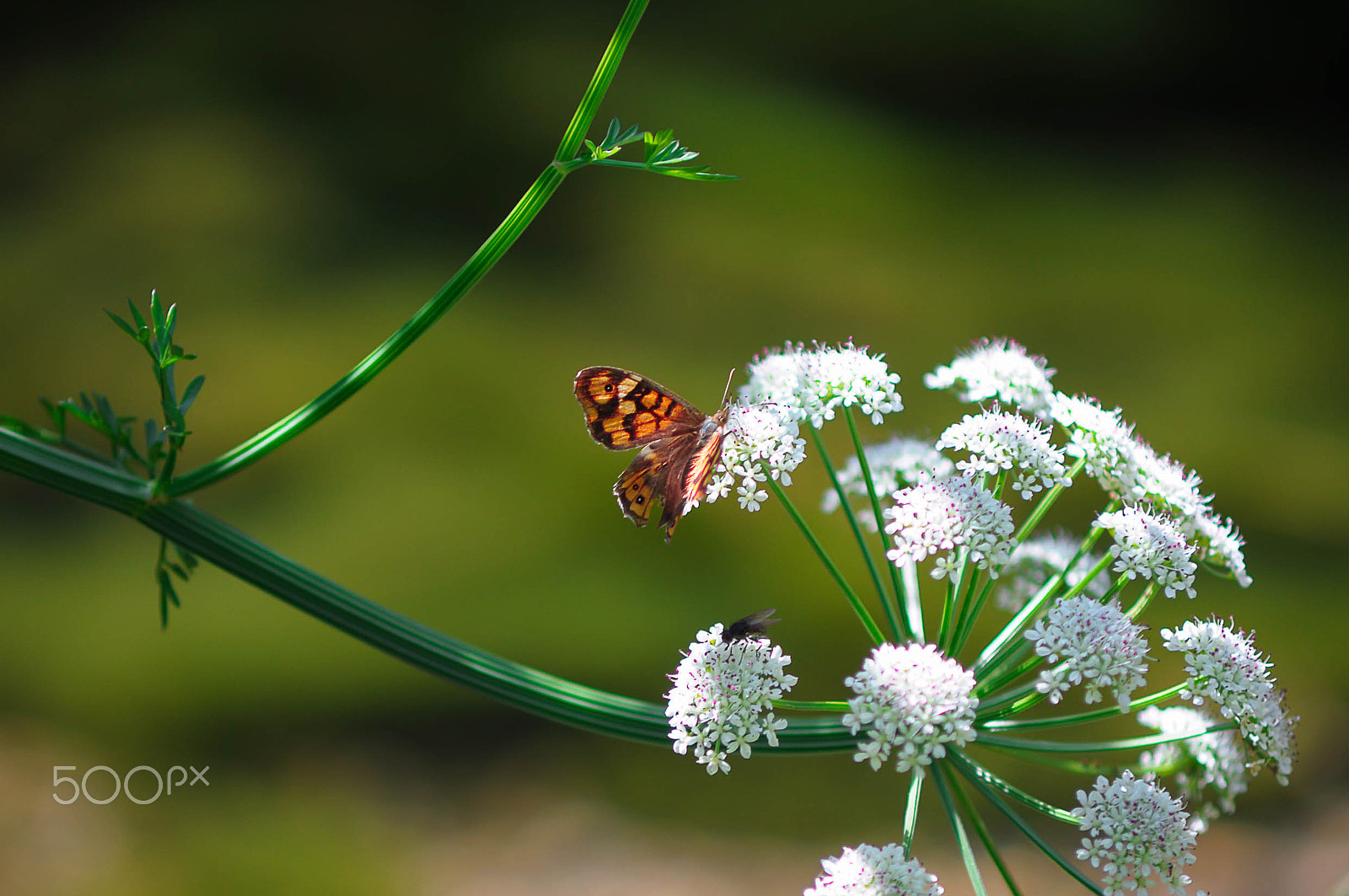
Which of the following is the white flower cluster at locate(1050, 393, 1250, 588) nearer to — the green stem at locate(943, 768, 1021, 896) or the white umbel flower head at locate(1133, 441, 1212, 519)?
the white umbel flower head at locate(1133, 441, 1212, 519)

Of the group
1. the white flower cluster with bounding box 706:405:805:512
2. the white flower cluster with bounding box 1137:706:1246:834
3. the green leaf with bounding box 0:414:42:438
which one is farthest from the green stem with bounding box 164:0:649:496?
the white flower cluster with bounding box 1137:706:1246:834

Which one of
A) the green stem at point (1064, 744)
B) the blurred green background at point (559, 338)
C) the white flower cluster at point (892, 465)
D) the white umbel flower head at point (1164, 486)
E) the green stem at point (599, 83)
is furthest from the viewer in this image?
the blurred green background at point (559, 338)

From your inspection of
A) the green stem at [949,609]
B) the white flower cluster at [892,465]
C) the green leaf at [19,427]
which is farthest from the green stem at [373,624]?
the white flower cluster at [892,465]

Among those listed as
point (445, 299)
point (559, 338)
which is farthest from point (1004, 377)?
point (559, 338)

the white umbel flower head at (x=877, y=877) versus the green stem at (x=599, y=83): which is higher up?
the green stem at (x=599, y=83)

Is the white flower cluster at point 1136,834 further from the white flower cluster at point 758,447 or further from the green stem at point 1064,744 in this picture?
the white flower cluster at point 758,447

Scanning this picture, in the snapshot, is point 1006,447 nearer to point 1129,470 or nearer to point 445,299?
point 1129,470

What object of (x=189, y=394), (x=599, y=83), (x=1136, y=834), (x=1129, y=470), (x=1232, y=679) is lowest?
(x=1136, y=834)

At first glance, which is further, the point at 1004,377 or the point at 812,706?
the point at 1004,377
